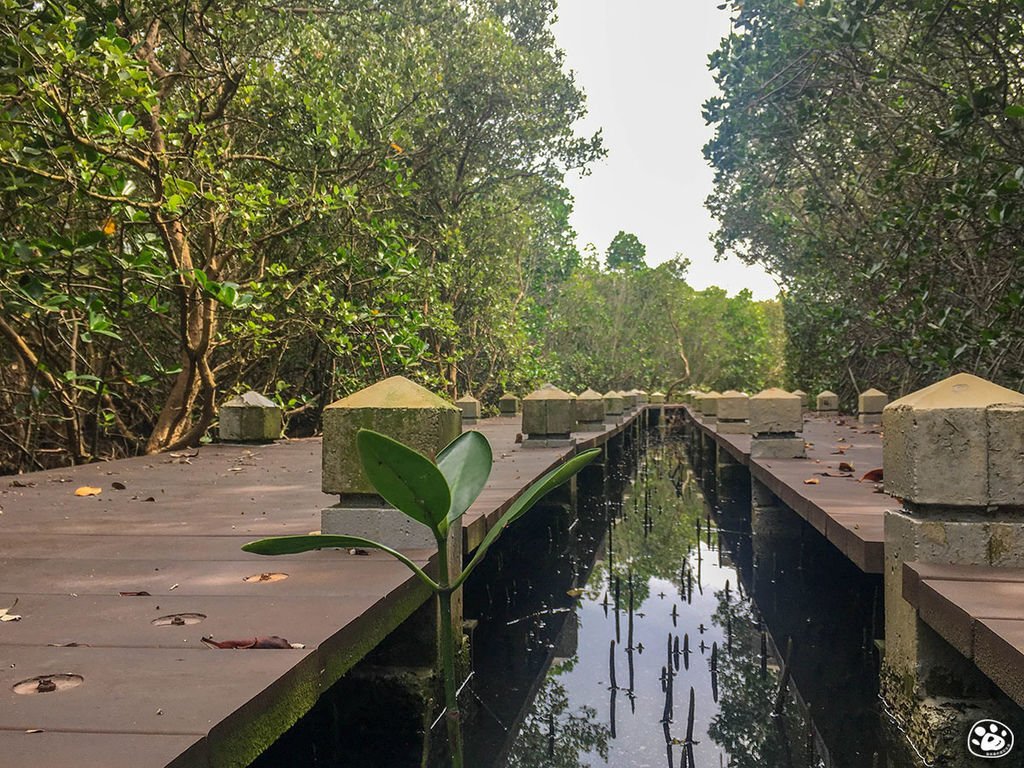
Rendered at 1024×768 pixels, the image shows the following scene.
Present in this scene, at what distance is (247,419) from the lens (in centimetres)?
1010

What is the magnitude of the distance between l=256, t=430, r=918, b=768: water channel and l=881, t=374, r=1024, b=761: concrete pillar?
1.23ft

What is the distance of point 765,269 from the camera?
100 ft

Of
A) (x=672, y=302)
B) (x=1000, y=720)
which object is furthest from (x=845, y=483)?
(x=672, y=302)

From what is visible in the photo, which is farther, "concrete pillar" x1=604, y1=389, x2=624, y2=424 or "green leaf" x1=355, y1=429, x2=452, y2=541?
"concrete pillar" x1=604, y1=389, x2=624, y2=424

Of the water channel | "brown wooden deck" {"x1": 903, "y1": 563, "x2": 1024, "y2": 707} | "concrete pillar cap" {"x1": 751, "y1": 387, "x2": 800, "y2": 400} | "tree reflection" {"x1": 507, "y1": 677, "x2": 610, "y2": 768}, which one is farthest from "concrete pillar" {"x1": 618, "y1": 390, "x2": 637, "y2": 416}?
"brown wooden deck" {"x1": 903, "y1": 563, "x2": 1024, "y2": 707}

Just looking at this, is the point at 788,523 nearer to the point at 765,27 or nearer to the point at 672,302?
the point at 765,27

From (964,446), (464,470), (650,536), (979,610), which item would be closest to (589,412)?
(650,536)

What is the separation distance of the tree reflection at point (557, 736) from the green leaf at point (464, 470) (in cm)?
287

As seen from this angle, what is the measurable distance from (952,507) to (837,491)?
9.00 feet

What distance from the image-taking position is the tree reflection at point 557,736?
4.19m

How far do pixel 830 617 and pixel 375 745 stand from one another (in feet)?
14.4

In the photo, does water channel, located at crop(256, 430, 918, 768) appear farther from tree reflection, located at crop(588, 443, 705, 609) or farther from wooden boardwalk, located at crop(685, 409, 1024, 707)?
wooden boardwalk, located at crop(685, 409, 1024, 707)

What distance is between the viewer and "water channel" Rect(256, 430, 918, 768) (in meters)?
4.10

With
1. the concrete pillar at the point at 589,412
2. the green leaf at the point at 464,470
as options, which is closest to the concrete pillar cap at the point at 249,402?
the concrete pillar at the point at 589,412
